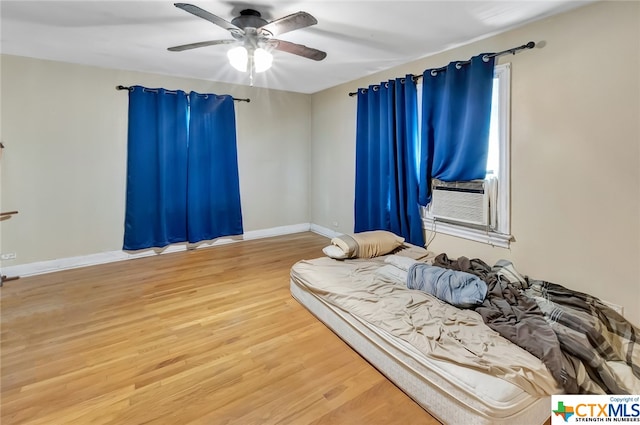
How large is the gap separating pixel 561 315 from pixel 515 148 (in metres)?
1.49

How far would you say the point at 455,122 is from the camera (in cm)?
326

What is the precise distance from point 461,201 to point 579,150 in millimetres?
1071

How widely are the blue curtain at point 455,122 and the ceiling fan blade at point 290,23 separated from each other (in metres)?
1.77

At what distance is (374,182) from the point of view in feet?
13.9

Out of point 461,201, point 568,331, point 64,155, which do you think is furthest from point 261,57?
point 64,155

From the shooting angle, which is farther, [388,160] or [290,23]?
[388,160]

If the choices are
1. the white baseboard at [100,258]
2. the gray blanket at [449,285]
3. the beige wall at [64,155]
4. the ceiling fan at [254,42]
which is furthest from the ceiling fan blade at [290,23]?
the white baseboard at [100,258]

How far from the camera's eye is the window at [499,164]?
2.89 m

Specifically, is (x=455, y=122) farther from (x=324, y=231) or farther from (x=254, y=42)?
(x=324, y=231)

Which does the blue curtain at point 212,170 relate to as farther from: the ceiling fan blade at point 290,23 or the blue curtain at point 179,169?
the ceiling fan blade at point 290,23

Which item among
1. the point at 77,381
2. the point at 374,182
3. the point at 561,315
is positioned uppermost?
the point at 374,182

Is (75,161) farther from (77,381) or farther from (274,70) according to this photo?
(77,381)

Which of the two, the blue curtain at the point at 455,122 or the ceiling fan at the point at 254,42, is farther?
the blue curtain at the point at 455,122

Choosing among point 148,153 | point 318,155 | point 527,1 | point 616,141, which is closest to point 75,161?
point 148,153
